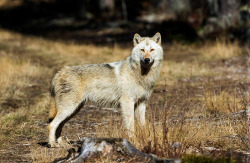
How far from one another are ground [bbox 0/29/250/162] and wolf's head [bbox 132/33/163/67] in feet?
1.27

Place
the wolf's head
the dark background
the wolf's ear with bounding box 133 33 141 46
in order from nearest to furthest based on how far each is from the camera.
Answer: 1. the wolf's head
2. the wolf's ear with bounding box 133 33 141 46
3. the dark background

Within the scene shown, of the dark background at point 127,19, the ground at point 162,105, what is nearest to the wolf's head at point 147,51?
the ground at point 162,105

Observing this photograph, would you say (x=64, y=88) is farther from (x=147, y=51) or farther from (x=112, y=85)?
(x=147, y=51)

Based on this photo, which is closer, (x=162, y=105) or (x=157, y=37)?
(x=162, y=105)

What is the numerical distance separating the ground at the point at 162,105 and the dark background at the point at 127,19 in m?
1.05

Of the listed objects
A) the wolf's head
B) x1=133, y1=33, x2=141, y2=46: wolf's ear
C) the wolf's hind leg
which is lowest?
the wolf's hind leg

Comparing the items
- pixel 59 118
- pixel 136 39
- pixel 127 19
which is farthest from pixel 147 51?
pixel 127 19

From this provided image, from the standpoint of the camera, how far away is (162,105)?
5945 mm

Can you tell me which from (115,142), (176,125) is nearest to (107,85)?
(176,125)

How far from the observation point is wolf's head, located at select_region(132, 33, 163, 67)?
6297 mm

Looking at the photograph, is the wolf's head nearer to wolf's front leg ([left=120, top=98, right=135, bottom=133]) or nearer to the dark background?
wolf's front leg ([left=120, top=98, right=135, bottom=133])

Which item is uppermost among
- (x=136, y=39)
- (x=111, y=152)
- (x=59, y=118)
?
(x=136, y=39)

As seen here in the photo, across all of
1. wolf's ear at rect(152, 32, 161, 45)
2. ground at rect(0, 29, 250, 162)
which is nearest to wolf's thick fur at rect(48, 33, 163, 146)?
wolf's ear at rect(152, 32, 161, 45)

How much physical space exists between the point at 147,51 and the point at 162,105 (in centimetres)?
97
